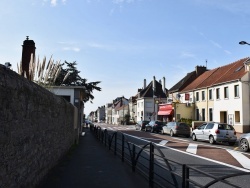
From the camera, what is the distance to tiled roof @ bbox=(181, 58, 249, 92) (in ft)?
123

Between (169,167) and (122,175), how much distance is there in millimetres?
3015

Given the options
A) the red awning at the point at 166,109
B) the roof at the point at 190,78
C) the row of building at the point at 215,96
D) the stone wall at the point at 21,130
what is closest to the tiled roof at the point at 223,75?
the row of building at the point at 215,96

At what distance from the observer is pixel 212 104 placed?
135 ft

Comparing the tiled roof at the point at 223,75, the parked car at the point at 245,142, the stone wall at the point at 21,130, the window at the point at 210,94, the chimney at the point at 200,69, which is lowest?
the parked car at the point at 245,142

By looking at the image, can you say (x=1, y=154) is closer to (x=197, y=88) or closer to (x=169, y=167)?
(x=169, y=167)

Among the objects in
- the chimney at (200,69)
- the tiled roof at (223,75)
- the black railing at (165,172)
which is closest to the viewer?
the black railing at (165,172)

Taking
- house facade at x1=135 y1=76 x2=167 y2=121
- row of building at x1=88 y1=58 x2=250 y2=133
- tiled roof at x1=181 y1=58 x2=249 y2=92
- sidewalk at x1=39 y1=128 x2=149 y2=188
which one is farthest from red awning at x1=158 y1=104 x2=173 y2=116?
sidewalk at x1=39 y1=128 x2=149 y2=188

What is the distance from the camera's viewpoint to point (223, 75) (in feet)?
136

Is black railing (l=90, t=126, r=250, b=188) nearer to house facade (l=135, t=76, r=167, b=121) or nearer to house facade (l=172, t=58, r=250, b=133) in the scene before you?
house facade (l=172, t=58, r=250, b=133)

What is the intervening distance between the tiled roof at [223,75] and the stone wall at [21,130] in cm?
3162

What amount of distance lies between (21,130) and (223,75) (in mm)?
39199

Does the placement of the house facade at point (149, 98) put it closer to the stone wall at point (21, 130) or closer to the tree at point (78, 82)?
the tree at point (78, 82)

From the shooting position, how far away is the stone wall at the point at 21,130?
4281 millimetres

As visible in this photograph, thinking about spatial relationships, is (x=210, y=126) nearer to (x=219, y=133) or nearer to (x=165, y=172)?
(x=219, y=133)
